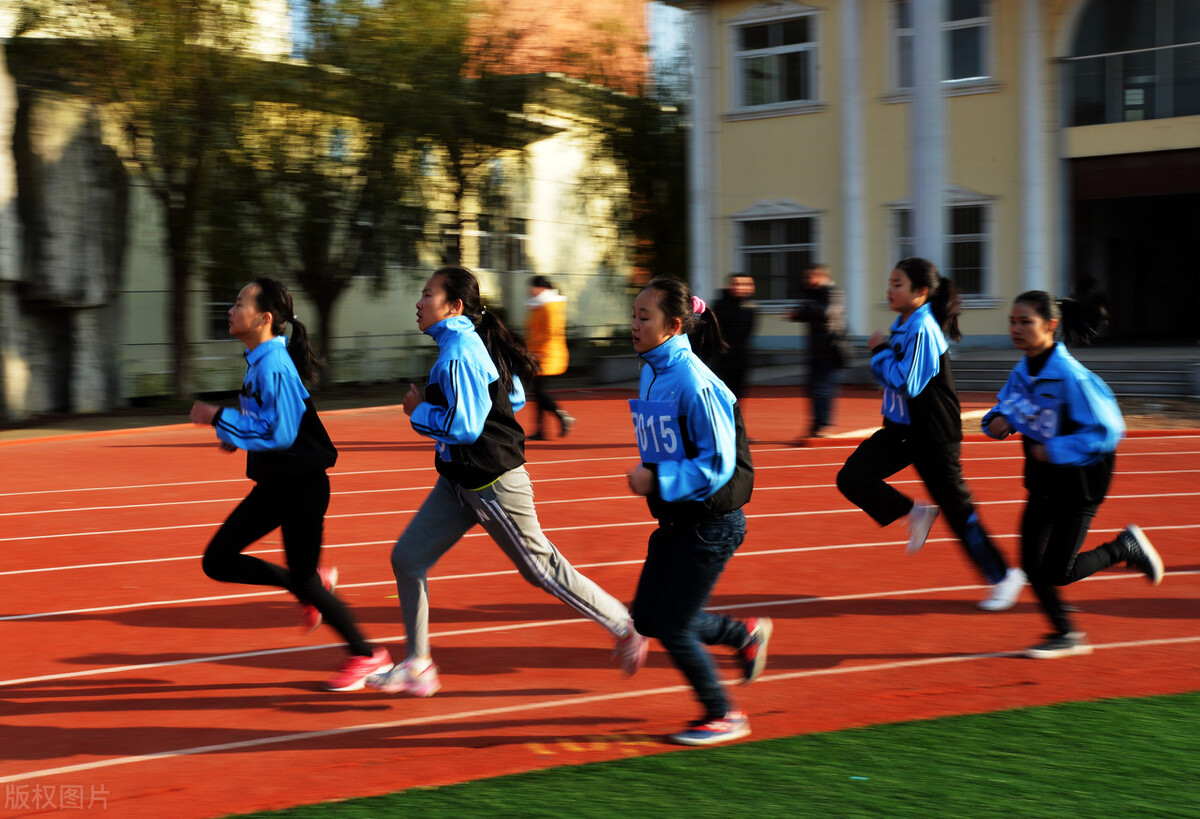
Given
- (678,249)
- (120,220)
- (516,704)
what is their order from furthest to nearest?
(678,249) → (120,220) → (516,704)

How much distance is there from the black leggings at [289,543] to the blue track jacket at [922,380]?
2967 millimetres

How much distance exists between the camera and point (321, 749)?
469cm

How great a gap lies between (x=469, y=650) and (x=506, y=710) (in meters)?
0.91

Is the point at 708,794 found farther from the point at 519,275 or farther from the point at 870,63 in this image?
the point at 519,275

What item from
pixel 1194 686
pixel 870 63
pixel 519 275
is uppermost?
pixel 870 63

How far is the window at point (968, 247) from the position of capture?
2252cm

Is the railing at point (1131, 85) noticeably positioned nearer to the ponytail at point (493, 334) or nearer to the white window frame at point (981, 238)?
the white window frame at point (981, 238)

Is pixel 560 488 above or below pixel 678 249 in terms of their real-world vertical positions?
below

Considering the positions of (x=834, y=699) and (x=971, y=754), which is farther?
(x=834, y=699)

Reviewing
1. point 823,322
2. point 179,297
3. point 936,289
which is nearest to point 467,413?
point 936,289

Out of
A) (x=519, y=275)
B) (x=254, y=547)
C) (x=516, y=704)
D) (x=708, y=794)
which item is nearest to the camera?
(x=708, y=794)

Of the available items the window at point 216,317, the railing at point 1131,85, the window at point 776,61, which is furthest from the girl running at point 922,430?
the window at point 776,61

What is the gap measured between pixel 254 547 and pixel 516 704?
3.95 metres

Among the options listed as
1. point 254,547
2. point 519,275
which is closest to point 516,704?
point 254,547
